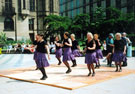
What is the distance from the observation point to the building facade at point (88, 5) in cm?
4644

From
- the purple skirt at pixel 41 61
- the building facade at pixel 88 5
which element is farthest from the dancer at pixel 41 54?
the building facade at pixel 88 5

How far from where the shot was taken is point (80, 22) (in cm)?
2917

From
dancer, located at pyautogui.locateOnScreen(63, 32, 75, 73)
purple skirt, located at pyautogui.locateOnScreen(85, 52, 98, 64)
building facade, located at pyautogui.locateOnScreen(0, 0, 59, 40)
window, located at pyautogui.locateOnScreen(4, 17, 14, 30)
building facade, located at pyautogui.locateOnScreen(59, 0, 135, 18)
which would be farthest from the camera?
building facade, located at pyautogui.locateOnScreen(59, 0, 135, 18)

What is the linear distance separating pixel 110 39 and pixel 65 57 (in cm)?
351

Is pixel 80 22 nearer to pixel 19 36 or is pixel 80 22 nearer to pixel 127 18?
pixel 127 18

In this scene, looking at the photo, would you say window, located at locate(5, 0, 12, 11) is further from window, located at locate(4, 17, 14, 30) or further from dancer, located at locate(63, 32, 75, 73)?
dancer, located at locate(63, 32, 75, 73)

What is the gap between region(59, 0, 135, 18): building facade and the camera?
1828 inches

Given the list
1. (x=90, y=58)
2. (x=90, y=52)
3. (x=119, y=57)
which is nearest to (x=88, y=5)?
(x=119, y=57)

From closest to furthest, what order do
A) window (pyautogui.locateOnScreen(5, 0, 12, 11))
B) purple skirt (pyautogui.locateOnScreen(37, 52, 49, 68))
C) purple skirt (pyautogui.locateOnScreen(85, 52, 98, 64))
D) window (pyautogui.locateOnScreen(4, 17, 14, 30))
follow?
purple skirt (pyautogui.locateOnScreen(37, 52, 49, 68)) → purple skirt (pyautogui.locateOnScreen(85, 52, 98, 64)) → window (pyautogui.locateOnScreen(5, 0, 12, 11)) → window (pyautogui.locateOnScreen(4, 17, 14, 30))

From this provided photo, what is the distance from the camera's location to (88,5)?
198 ft

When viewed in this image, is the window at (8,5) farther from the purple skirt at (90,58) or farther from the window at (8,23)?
the purple skirt at (90,58)

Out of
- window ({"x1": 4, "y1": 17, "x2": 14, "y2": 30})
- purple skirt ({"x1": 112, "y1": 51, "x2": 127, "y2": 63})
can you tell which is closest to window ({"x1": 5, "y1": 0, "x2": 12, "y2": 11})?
window ({"x1": 4, "y1": 17, "x2": 14, "y2": 30})

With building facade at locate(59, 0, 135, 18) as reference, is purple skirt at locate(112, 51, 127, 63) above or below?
below

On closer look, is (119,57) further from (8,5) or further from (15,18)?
(8,5)
